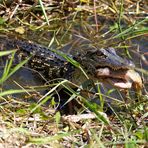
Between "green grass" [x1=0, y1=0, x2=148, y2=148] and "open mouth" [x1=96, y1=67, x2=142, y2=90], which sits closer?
"green grass" [x1=0, y1=0, x2=148, y2=148]

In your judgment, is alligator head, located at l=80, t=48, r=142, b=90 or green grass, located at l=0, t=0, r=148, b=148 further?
alligator head, located at l=80, t=48, r=142, b=90

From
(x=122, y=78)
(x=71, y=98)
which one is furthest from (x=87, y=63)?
(x=71, y=98)

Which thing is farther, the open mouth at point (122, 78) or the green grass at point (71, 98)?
the open mouth at point (122, 78)

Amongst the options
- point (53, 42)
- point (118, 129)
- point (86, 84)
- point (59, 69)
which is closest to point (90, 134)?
point (118, 129)

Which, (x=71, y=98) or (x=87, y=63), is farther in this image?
(x=87, y=63)

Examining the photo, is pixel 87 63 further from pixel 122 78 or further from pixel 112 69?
pixel 122 78
